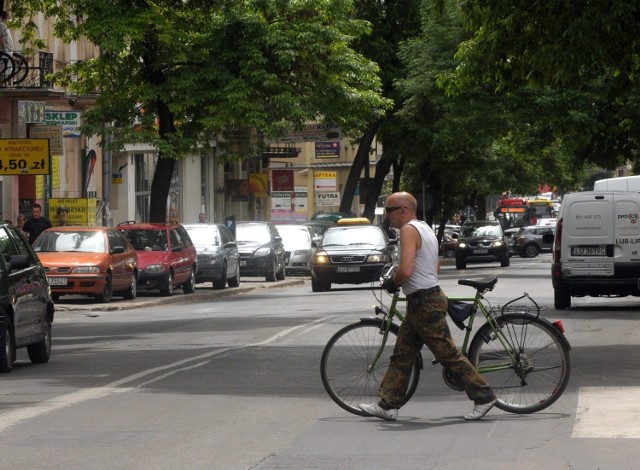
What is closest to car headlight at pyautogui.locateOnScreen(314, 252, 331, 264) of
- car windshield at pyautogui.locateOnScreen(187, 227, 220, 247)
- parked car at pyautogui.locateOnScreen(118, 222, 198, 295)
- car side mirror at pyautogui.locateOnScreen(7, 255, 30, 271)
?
parked car at pyautogui.locateOnScreen(118, 222, 198, 295)

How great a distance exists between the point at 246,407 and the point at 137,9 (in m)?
23.4

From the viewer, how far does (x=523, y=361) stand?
38.4 feet

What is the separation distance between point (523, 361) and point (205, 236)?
1066 inches

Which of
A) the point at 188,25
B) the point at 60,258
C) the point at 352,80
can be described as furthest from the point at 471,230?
the point at 60,258

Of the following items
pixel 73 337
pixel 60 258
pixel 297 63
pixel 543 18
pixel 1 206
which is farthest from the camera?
pixel 1 206

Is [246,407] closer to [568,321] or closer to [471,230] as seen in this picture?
[568,321]

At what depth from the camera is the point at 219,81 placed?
35.8 meters

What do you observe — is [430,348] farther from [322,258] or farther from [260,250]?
[260,250]

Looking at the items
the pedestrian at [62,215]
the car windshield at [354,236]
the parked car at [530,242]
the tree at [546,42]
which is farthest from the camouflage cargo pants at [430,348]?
the parked car at [530,242]

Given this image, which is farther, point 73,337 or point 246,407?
point 73,337

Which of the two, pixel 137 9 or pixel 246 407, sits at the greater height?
pixel 137 9

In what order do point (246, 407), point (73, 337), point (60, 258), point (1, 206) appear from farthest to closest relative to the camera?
point (1, 206), point (60, 258), point (73, 337), point (246, 407)

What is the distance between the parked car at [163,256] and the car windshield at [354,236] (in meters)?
3.11

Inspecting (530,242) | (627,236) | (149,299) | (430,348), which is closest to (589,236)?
(627,236)
